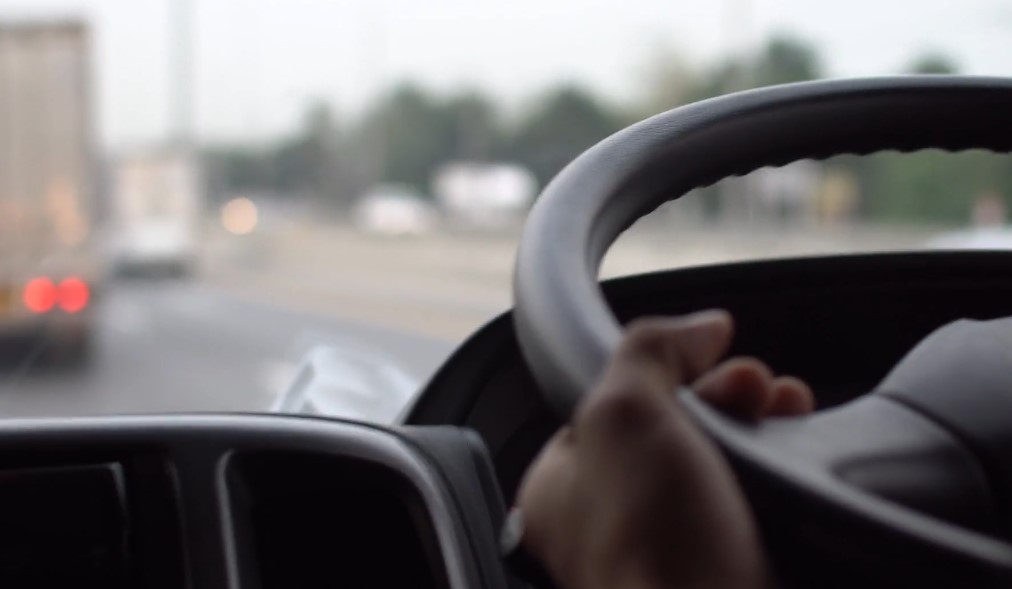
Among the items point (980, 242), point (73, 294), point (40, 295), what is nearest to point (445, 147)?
point (73, 294)

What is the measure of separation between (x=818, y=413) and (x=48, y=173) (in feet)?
48.3

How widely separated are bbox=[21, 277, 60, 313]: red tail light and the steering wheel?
13.1 m

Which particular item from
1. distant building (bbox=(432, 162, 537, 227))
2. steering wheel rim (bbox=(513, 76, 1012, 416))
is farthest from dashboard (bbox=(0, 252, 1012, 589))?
distant building (bbox=(432, 162, 537, 227))

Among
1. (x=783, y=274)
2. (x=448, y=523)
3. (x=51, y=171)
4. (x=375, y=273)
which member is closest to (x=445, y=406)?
(x=448, y=523)

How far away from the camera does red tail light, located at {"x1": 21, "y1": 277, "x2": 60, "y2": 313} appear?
1377cm

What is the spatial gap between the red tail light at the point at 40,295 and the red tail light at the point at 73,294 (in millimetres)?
135

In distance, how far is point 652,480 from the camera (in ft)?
2.79

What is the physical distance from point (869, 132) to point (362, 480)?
0.69m

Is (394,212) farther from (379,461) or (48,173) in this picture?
(379,461)

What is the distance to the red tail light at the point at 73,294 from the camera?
576 inches

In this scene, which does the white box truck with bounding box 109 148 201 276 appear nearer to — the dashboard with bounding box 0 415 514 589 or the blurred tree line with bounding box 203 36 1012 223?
the blurred tree line with bounding box 203 36 1012 223

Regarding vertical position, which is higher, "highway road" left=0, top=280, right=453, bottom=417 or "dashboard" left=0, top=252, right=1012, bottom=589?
"dashboard" left=0, top=252, right=1012, bottom=589

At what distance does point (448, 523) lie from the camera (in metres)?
1.65

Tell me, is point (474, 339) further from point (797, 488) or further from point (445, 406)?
point (797, 488)
